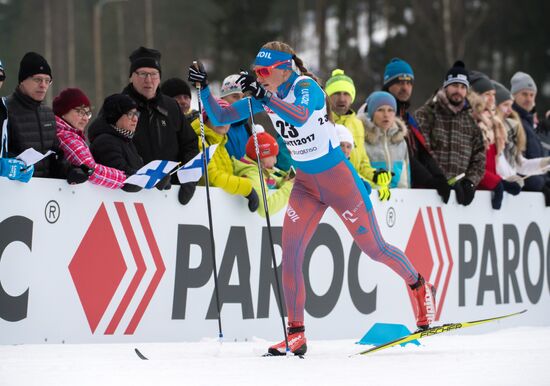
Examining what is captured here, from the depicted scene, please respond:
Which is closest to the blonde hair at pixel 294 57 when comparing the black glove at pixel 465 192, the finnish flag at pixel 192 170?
the finnish flag at pixel 192 170

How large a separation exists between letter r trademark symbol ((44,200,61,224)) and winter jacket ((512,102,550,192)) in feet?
20.8

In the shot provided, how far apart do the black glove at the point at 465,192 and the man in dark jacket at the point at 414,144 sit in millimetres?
206

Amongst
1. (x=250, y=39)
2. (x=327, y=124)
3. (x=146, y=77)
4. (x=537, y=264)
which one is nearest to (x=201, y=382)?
(x=327, y=124)

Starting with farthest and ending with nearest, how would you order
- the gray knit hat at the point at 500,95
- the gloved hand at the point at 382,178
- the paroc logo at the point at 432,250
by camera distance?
1. the gray knit hat at the point at 500,95
2. the paroc logo at the point at 432,250
3. the gloved hand at the point at 382,178

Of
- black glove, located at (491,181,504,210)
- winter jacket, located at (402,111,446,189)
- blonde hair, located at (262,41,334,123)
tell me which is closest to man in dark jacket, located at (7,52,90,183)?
blonde hair, located at (262,41,334,123)

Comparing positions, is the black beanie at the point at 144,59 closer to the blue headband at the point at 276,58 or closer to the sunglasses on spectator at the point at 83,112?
the sunglasses on spectator at the point at 83,112

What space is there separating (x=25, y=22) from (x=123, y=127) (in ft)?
121

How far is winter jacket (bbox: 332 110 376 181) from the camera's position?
28.9ft

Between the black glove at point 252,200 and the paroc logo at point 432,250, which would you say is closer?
the black glove at point 252,200

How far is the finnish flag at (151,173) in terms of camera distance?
6840mm

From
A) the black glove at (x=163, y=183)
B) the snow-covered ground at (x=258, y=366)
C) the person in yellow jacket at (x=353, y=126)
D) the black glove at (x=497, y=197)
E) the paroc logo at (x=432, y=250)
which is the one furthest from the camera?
the black glove at (x=497, y=197)

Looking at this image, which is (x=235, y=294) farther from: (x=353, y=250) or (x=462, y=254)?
(x=462, y=254)

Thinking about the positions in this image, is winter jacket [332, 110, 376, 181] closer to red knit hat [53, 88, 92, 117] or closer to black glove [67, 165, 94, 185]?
red knit hat [53, 88, 92, 117]

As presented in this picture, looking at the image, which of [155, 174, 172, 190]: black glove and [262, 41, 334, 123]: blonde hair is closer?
[262, 41, 334, 123]: blonde hair
